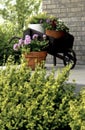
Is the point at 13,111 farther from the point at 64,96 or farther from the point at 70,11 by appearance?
the point at 70,11

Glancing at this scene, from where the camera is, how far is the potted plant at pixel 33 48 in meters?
6.09

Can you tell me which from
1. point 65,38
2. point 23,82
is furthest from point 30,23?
point 23,82

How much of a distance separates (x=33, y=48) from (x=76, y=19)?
8.48 feet

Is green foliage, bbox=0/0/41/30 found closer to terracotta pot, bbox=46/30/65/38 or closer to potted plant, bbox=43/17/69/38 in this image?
potted plant, bbox=43/17/69/38

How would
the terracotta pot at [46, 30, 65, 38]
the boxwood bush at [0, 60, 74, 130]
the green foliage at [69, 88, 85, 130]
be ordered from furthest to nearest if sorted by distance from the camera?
the terracotta pot at [46, 30, 65, 38] → the boxwood bush at [0, 60, 74, 130] → the green foliage at [69, 88, 85, 130]

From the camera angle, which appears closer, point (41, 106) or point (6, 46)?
point (41, 106)

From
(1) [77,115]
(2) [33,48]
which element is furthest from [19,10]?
(1) [77,115]

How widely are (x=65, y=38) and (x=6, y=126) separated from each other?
3.02 meters

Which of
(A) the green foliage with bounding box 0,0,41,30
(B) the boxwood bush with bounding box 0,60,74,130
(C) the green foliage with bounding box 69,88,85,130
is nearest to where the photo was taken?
(C) the green foliage with bounding box 69,88,85,130

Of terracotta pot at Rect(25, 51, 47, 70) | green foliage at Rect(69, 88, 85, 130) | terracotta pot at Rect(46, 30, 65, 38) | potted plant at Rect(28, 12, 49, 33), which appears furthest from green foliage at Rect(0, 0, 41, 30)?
green foliage at Rect(69, 88, 85, 130)

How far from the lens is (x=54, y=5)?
8.83 m

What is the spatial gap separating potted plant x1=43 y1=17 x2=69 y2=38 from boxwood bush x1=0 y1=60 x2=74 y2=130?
2.32m

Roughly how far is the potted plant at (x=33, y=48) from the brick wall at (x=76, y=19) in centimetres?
221

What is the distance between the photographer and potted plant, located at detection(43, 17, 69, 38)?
6547 millimetres
